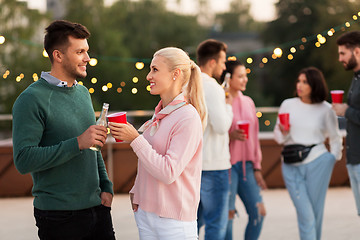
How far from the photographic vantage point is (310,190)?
397 cm

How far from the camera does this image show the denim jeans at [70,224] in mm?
2340

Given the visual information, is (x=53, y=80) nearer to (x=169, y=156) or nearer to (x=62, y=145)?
(x=62, y=145)

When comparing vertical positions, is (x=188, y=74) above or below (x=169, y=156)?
above

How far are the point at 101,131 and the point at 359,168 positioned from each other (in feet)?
7.04

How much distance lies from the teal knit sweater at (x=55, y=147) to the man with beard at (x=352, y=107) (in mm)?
1927

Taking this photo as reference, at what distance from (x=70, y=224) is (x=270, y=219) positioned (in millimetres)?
3530

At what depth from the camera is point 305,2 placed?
30906 mm

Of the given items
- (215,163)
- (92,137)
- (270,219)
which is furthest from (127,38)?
(92,137)

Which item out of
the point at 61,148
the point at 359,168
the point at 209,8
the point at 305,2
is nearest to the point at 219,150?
the point at 359,168

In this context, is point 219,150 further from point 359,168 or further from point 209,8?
point 209,8

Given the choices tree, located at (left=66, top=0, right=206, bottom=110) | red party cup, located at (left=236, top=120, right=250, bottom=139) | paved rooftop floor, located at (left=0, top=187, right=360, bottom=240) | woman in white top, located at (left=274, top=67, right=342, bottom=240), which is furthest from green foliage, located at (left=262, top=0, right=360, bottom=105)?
red party cup, located at (left=236, top=120, right=250, bottom=139)

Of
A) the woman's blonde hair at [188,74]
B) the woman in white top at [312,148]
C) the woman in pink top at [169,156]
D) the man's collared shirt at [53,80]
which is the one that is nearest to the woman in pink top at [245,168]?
the woman in white top at [312,148]

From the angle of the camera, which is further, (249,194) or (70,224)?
(249,194)

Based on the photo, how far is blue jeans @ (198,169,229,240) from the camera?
352 cm
